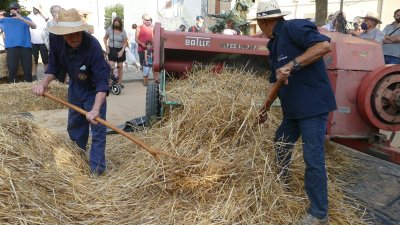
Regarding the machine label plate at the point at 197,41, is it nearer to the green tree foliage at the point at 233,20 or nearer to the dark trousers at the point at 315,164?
the dark trousers at the point at 315,164

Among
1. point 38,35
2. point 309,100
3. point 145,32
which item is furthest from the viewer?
point 145,32

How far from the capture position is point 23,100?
708cm

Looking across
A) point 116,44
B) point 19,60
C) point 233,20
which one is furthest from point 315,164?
point 233,20

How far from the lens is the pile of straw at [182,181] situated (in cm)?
285

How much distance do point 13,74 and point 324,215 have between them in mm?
7500

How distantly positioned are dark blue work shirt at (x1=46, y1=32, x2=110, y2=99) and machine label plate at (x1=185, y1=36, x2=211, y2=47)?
4.64 ft

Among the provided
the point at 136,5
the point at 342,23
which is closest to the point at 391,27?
the point at 342,23

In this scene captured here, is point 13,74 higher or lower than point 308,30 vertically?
lower

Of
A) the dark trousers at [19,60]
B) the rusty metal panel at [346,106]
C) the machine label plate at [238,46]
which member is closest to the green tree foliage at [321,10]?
the machine label plate at [238,46]

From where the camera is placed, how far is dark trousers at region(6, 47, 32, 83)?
27.6 ft

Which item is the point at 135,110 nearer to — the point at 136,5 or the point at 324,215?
the point at 324,215

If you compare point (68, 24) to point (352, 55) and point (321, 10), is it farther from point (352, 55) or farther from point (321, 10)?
point (321, 10)

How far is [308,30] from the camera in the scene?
2.81 meters

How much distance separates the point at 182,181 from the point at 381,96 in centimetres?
219
